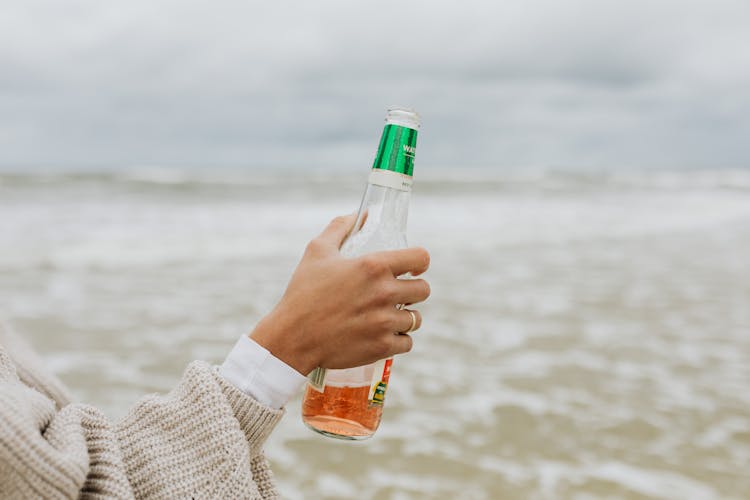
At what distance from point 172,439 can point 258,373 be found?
0.18m

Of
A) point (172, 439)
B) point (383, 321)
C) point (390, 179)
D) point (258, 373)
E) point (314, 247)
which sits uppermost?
point (390, 179)

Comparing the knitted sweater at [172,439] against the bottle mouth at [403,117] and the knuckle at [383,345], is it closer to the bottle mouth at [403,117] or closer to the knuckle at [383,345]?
the knuckle at [383,345]

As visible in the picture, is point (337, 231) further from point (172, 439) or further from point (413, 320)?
point (172, 439)

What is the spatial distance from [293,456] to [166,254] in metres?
5.57

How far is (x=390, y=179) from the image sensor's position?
137 cm

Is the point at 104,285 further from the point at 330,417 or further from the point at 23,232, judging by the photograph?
the point at 330,417

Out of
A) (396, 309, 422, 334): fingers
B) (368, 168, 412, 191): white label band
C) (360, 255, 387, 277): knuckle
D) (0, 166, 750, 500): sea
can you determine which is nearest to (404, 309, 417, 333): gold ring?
(396, 309, 422, 334): fingers

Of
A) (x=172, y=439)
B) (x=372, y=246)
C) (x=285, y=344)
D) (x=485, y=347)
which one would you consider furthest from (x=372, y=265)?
(x=485, y=347)

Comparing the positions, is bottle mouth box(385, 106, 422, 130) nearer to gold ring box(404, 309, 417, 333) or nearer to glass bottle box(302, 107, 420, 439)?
glass bottle box(302, 107, 420, 439)

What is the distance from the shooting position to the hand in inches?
47.7

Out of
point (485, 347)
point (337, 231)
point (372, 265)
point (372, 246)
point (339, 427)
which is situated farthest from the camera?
point (485, 347)

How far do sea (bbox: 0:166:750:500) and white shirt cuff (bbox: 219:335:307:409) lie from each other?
1.83m

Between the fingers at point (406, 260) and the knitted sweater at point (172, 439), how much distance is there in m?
0.32

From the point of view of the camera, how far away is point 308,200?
19.0m
